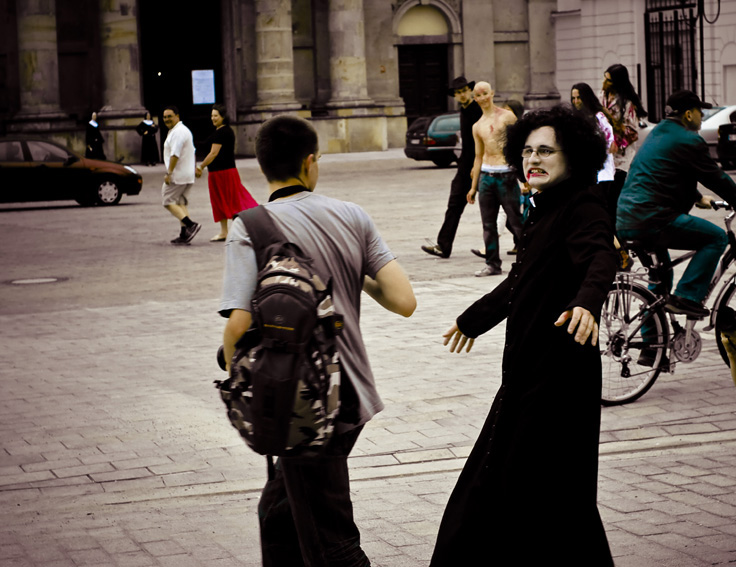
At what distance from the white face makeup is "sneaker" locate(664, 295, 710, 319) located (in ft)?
11.0


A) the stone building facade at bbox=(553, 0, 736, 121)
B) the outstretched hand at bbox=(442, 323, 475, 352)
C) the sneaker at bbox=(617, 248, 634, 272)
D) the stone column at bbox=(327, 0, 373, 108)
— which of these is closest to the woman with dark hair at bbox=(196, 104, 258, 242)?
the sneaker at bbox=(617, 248, 634, 272)

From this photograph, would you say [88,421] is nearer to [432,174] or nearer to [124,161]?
[432,174]

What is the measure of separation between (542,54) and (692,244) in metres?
38.7

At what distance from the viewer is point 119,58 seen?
1537 inches

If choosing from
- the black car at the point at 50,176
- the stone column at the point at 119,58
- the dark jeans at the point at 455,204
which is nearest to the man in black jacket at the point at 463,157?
the dark jeans at the point at 455,204

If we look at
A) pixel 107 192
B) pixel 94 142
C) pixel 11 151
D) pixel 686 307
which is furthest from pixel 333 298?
pixel 94 142

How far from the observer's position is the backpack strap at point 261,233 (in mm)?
3879

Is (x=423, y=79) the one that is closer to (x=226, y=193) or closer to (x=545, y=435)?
(x=226, y=193)

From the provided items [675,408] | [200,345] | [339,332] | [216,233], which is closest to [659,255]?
[675,408]

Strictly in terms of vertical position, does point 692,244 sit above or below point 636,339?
above

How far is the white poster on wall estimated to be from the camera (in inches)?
1748

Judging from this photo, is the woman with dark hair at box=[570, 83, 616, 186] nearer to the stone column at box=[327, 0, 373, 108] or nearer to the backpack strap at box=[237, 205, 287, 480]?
the backpack strap at box=[237, 205, 287, 480]

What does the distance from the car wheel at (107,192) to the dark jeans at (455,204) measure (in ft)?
40.6

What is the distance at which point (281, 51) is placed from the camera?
133 ft
